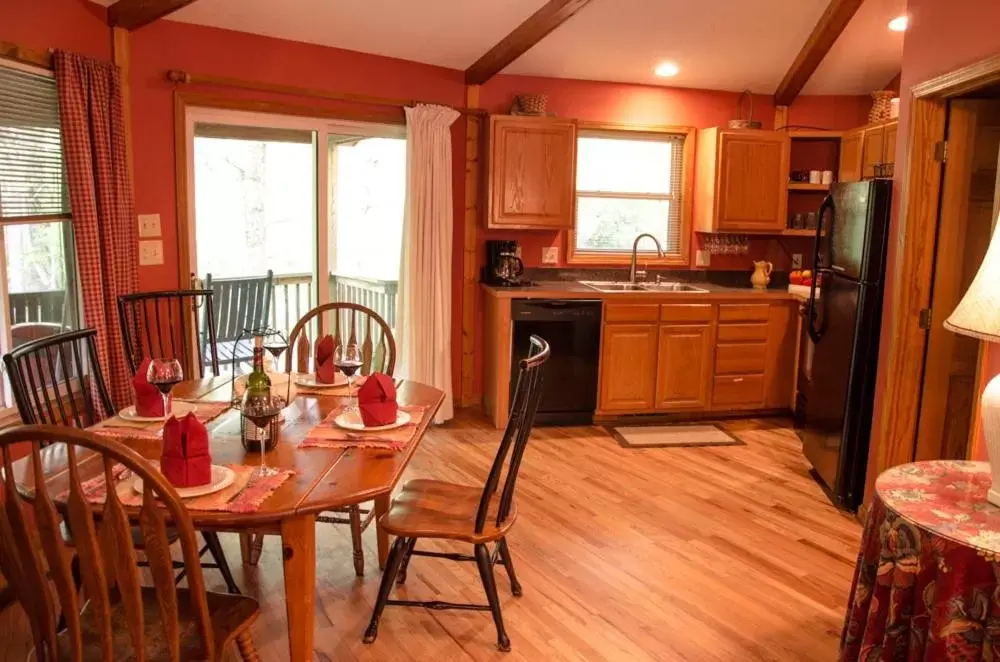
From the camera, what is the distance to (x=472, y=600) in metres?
2.75

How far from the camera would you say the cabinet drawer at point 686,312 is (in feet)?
16.0

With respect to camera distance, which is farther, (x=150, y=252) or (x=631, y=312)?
(x=631, y=312)

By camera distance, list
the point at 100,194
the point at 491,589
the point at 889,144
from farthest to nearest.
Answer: the point at 889,144 < the point at 100,194 < the point at 491,589

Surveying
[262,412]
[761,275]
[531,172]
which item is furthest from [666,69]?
[262,412]

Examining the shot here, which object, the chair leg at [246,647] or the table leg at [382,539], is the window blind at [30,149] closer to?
the table leg at [382,539]

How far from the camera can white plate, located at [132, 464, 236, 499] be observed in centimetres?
177

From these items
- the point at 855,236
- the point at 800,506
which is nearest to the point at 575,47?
the point at 855,236

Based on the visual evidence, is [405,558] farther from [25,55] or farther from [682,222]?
[682,222]

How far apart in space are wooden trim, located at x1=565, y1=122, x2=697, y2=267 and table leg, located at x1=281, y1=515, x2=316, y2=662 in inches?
148

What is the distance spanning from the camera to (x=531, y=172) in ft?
15.9

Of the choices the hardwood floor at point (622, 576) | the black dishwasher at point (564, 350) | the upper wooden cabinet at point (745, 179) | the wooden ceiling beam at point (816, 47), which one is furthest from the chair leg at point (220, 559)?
the wooden ceiling beam at point (816, 47)

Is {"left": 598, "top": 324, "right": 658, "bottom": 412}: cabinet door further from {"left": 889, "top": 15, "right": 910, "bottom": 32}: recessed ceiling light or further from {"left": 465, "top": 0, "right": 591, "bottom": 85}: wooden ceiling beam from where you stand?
{"left": 889, "top": 15, "right": 910, "bottom": 32}: recessed ceiling light

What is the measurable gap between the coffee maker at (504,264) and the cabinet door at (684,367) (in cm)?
98

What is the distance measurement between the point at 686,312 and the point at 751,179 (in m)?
1.05
